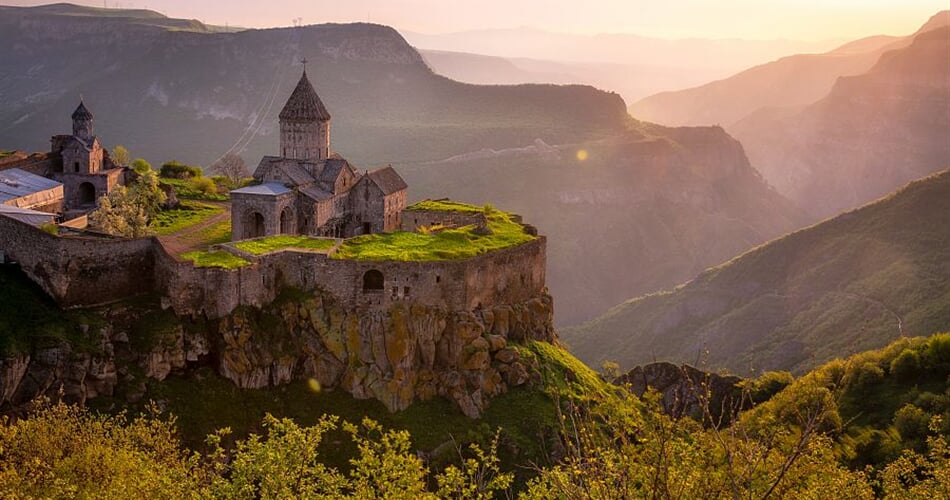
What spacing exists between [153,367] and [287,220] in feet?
50.3

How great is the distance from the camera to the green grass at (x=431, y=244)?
145 ft

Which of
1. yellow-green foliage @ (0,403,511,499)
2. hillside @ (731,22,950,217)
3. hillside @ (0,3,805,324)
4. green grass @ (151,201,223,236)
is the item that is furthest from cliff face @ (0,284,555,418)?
hillside @ (731,22,950,217)

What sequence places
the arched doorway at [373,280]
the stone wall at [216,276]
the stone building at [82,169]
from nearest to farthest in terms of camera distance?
the stone wall at [216,276] < the arched doorway at [373,280] < the stone building at [82,169]

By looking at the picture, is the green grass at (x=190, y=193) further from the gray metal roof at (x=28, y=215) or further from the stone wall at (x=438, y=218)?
the gray metal roof at (x=28, y=215)

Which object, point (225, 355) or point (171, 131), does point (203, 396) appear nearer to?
point (225, 355)

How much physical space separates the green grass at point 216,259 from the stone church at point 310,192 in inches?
263

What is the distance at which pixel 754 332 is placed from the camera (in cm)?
8188

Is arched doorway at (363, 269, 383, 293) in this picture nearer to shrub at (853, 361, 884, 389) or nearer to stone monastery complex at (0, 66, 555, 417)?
stone monastery complex at (0, 66, 555, 417)

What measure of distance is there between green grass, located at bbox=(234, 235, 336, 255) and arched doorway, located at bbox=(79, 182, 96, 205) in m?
17.5

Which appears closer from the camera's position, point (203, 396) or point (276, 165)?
point (203, 396)

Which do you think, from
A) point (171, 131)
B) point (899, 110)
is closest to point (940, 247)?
point (899, 110)

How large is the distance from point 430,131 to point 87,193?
102 meters

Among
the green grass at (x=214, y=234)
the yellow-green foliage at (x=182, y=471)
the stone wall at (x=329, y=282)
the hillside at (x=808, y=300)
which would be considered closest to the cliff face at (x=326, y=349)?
the stone wall at (x=329, y=282)

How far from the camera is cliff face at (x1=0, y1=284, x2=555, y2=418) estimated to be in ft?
125
